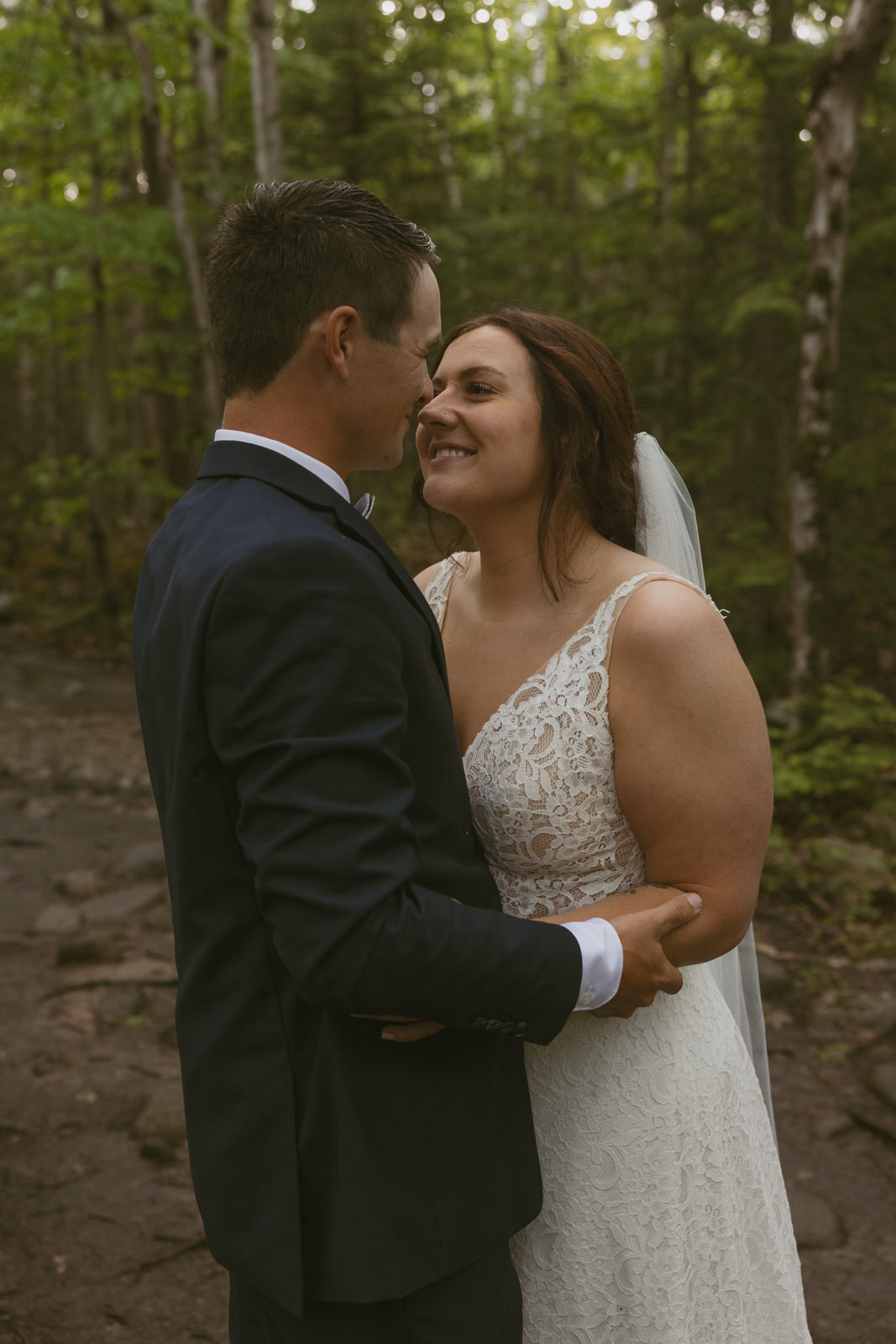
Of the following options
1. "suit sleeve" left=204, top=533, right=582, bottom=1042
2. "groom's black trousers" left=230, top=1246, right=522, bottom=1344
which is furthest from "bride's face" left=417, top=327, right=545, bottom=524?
"groom's black trousers" left=230, top=1246, right=522, bottom=1344

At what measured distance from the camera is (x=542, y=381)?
2.16m

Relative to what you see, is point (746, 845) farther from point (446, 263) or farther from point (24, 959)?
point (446, 263)

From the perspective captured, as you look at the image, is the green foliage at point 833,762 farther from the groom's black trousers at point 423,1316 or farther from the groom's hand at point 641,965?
the groom's black trousers at point 423,1316

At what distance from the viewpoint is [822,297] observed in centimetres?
676

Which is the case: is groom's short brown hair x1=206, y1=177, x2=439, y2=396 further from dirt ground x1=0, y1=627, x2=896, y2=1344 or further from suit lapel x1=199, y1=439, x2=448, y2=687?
dirt ground x1=0, y1=627, x2=896, y2=1344

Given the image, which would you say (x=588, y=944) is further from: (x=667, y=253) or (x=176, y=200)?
(x=176, y=200)

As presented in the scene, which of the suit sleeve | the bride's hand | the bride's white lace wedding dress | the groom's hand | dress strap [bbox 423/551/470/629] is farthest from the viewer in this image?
dress strap [bbox 423/551/470/629]

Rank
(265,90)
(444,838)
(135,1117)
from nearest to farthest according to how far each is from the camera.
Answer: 1. (444,838)
2. (135,1117)
3. (265,90)

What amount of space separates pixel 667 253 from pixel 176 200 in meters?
4.92

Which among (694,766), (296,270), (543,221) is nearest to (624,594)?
(694,766)

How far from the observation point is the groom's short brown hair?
1530 millimetres

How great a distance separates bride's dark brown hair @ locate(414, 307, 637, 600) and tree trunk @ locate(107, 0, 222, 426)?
26.7 ft

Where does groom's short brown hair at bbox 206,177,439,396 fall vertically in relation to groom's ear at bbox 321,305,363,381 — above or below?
above

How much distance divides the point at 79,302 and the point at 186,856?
1301 centimetres
